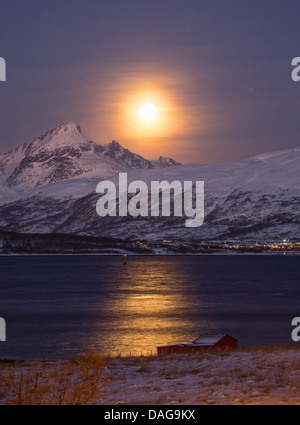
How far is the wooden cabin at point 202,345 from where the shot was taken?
4059 centimetres

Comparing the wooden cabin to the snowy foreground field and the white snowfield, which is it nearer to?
the white snowfield

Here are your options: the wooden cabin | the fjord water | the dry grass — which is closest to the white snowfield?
the dry grass

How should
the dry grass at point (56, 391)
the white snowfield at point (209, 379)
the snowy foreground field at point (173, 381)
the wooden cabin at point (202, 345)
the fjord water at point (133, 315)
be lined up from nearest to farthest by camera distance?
the dry grass at point (56, 391) → the snowy foreground field at point (173, 381) → the white snowfield at point (209, 379) → the wooden cabin at point (202, 345) → the fjord water at point (133, 315)

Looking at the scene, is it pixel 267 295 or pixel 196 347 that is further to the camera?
pixel 267 295

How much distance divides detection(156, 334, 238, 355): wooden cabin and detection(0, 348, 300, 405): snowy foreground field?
7.27 metres

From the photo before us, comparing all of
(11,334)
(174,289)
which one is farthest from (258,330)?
(174,289)

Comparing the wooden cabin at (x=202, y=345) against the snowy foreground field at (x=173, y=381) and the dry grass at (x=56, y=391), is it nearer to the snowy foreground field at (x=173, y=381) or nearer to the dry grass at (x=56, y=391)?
the snowy foreground field at (x=173, y=381)

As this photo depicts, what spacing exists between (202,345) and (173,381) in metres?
17.2

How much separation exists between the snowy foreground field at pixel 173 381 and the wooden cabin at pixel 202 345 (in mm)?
7271

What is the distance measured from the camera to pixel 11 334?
8050 centimetres

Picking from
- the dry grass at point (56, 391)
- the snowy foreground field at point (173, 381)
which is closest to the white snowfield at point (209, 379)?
the snowy foreground field at point (173, 381)

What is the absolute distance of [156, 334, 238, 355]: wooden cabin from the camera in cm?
4059

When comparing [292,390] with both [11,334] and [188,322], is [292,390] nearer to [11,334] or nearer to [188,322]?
[11,334]
